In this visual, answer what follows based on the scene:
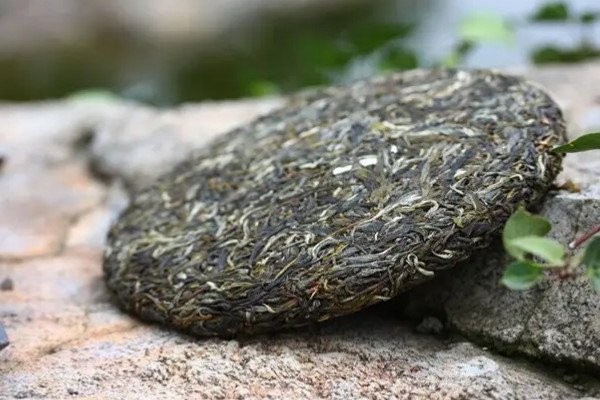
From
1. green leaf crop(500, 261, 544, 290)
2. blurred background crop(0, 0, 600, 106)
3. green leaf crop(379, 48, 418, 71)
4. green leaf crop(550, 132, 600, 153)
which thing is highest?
green leaf crop(550, 132, 600, 153)

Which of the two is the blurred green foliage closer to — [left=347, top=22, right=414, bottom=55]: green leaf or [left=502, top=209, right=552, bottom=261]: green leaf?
[left=347, top=22, right=414, bottom=55]: green leaf

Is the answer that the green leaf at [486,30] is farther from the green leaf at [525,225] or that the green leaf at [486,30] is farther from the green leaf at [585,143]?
the green leaf at [525,225]

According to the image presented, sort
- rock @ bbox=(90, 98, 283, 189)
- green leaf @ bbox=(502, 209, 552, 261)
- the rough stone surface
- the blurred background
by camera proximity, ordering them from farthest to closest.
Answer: the blurred background → rock @ bbox=(90, 98, 283, 189) → the rough stone surface → green leaf @ bbox=(502, 209, 552, 261)

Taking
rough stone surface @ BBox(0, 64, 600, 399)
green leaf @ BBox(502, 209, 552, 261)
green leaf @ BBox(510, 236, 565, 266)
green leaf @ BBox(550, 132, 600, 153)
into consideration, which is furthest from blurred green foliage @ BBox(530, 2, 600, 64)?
green leaf @ BBox(510, 236, 565, 266)

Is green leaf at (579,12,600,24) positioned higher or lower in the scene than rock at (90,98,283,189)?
higher

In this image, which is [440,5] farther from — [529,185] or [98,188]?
[529,185]

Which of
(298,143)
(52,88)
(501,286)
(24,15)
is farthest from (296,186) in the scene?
(24,15)

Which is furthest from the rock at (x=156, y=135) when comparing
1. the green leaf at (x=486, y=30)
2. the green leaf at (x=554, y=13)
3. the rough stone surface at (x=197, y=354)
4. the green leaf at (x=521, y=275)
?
the green leaf at (x=521, y=275)

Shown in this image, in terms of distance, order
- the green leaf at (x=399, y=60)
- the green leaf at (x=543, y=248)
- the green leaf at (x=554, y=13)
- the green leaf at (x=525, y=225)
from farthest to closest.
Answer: the green leaf at (x=399, y=60)
the green leaf at (x=554, y=13)
the green leaf at (x=525, y=225)
the green leaf at (x=543, y=248)
